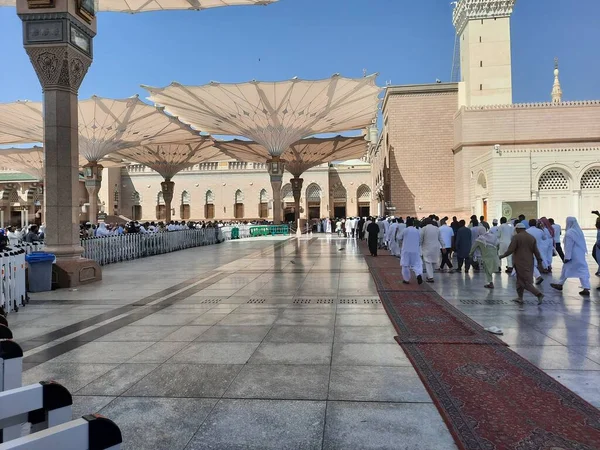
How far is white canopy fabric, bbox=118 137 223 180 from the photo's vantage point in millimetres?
38000

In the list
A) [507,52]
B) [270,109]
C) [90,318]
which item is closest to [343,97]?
[270,109]

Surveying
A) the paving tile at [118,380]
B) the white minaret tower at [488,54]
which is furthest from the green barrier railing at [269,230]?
the paving tile at [118,380]

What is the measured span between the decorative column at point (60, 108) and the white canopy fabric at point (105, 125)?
18773 mm

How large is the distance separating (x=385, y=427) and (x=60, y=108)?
9.50 metres

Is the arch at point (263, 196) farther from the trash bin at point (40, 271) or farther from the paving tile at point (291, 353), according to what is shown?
the paving tile at point (291, 353)

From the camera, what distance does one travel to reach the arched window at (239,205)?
5956 cm

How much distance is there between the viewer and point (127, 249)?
53.0ft

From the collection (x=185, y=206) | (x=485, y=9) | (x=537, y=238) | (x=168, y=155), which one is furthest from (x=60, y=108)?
(x=185, y=206)

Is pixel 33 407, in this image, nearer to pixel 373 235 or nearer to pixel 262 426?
pixel 262 426

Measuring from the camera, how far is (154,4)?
1181cm

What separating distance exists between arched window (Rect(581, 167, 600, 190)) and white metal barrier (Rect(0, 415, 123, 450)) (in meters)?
33.5

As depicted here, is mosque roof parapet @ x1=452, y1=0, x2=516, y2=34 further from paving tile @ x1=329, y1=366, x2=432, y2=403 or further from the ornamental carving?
paving tile @ x1=329, y1=366, x2=432, y2=403

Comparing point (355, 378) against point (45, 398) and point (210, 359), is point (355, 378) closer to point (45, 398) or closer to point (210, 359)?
point (210, 359)

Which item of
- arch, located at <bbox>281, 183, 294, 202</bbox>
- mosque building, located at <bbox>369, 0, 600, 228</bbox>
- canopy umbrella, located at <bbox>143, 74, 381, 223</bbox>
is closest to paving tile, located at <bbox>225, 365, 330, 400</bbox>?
canopy umbrella, located at <bbox>143, 74, 381, 223</bbox>
